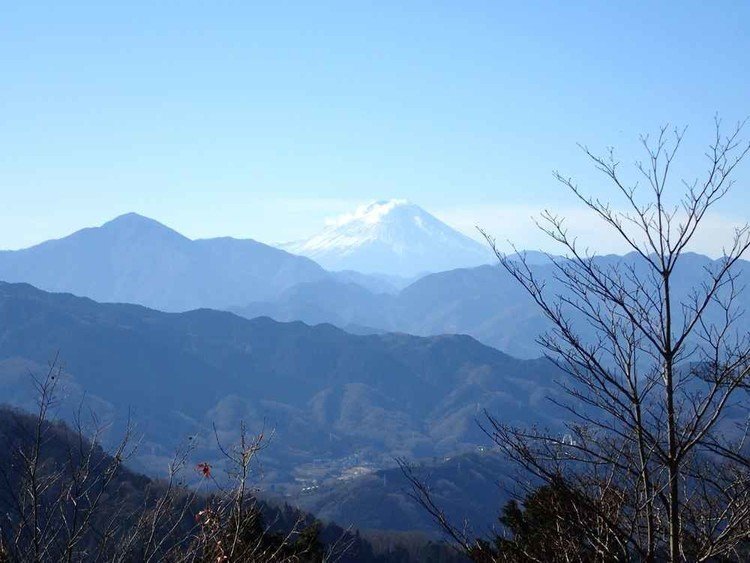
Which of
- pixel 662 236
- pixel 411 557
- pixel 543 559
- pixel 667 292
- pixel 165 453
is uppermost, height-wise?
pixel 662 236

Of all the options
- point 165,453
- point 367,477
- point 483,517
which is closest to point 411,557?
point 483,517

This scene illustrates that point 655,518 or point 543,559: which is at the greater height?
point 655,518

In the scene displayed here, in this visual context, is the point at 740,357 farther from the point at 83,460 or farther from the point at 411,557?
the point at 411,557

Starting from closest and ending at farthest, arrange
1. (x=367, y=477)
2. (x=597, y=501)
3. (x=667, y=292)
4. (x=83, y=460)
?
(x=667, y=292)
(x=597, y=501)
(x=83, y=460)
(x=367, y=477)

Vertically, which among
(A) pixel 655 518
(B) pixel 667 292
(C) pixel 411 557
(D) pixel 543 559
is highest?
(B) pixel 667 292

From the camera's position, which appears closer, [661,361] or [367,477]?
[661,361]

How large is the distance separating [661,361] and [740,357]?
447 millimetres

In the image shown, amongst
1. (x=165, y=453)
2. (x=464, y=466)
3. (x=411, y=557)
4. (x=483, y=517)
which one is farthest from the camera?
(x=165, y=453)

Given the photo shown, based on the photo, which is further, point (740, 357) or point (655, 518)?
point (655, 518)

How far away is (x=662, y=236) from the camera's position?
4.68 metres

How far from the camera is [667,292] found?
170 inches

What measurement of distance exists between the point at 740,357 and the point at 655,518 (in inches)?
50.0

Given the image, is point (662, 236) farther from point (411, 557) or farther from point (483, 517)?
point (483, 517)

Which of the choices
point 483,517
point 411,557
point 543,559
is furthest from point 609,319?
point 483,517
